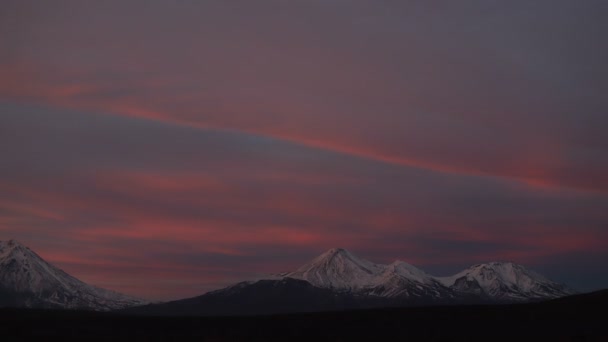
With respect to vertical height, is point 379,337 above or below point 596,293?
below

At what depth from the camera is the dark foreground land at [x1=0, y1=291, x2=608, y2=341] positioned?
9344cm

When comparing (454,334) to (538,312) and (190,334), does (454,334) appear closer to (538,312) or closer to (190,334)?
(538,312)

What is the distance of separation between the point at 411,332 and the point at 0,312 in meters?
92.6

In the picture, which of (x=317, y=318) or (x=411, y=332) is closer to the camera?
(x=411, y=332)

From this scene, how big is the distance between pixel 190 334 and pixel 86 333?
50.7ft

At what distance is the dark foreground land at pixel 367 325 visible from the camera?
307 ft

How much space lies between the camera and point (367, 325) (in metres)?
109

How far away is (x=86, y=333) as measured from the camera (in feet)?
317

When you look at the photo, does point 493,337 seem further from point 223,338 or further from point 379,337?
point 223,338

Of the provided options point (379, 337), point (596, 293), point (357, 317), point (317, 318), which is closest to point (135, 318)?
point (317, 318)

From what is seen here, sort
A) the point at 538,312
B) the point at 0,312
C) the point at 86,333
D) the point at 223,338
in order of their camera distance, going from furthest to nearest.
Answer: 1. the point at 0,312
2. the point at 538,312
3. the point at 86,333
4. the point at 223,338

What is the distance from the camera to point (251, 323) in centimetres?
11162

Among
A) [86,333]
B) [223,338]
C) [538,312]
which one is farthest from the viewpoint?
[538,312]

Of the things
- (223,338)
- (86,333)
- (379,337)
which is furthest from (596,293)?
(86,333)
